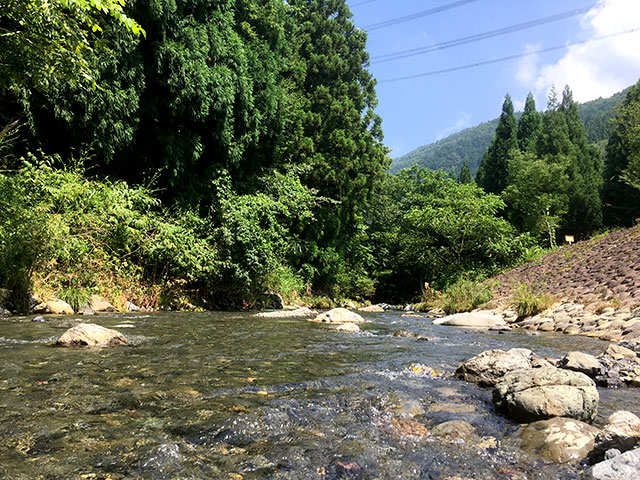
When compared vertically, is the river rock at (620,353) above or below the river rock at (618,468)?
below

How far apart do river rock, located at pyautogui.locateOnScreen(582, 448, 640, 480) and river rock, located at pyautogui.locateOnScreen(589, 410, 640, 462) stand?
163 millimetres

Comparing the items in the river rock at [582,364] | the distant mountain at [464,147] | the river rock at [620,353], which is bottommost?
the river rock at [620,353]

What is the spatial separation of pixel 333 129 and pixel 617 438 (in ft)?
65.7

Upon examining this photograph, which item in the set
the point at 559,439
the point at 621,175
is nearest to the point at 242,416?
the point at 559,439

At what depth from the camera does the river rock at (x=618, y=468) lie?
1595mm

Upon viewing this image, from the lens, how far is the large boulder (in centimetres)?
240

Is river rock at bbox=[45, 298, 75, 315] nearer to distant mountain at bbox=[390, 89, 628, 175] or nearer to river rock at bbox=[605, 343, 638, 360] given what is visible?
river rock at bbox=[605, 343, 638, 360]

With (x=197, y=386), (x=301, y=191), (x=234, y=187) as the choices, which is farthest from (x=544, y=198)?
(x=197, y=386)

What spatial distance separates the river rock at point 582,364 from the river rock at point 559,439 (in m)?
1.39

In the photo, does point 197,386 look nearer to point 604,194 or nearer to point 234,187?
point 234,187

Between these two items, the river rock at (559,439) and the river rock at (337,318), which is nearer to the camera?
the river rock at (559,439)

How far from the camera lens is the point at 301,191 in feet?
54.4

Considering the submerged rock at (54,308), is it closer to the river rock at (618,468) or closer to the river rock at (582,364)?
the river rock at (582,364)

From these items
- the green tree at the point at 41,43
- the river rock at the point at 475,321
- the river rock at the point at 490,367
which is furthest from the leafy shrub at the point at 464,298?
the green tree at the point at 41,43
